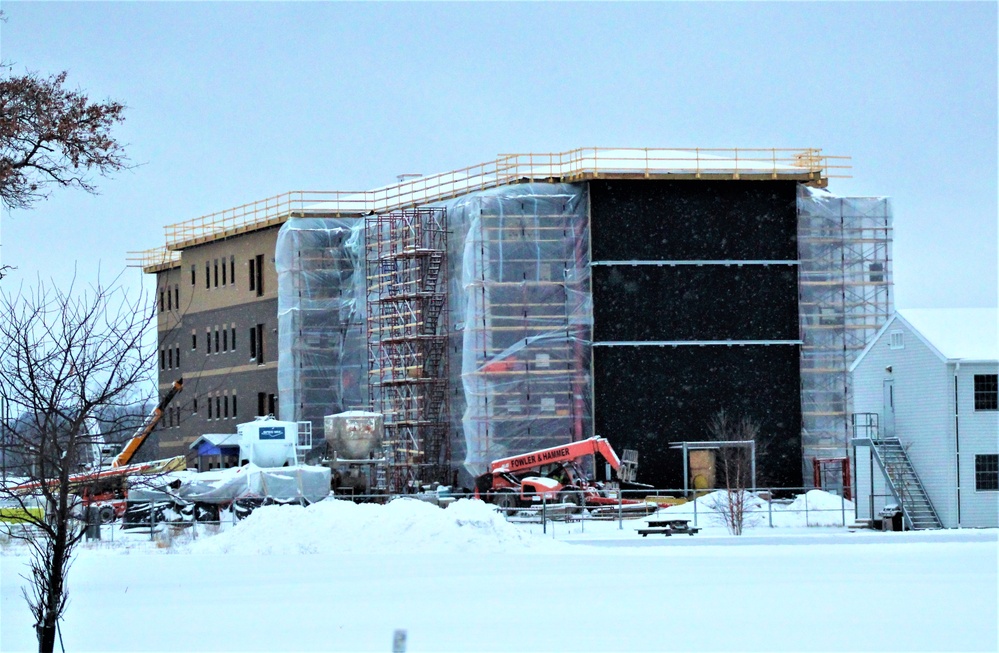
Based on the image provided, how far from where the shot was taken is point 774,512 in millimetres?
47906

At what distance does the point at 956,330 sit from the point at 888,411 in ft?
10.3

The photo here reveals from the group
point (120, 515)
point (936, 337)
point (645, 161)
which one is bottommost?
point (120, 515)

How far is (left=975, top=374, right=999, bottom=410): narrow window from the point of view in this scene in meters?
45.4

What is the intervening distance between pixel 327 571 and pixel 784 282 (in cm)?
3312

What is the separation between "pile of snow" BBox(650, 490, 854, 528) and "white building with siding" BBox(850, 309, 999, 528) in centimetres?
126

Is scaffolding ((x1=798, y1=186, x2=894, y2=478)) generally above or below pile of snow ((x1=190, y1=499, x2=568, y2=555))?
above

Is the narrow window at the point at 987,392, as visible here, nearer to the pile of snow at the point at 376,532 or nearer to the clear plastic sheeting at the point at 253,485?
the pile of snow at the point at 376,532

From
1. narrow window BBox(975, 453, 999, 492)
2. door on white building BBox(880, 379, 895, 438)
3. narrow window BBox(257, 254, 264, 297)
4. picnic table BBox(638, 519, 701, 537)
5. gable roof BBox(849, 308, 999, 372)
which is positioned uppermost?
narrow window BBox(257, 254, 264, 297)

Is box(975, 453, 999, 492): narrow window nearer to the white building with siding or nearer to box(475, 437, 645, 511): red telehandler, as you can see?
the white building with siding

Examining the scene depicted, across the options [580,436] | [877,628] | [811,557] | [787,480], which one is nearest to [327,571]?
[811,557]

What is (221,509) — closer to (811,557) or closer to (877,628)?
(811,557)

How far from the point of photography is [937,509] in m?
45.8

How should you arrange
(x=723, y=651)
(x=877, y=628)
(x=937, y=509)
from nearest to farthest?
(x=723, y=651)
(x=877, y=628)
(x=937, y=509)

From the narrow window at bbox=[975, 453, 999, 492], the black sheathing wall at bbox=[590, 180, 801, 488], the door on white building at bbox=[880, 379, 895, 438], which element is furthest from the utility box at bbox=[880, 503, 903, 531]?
the black sheathing wall at bbox=[590, 180, 801, 488]
